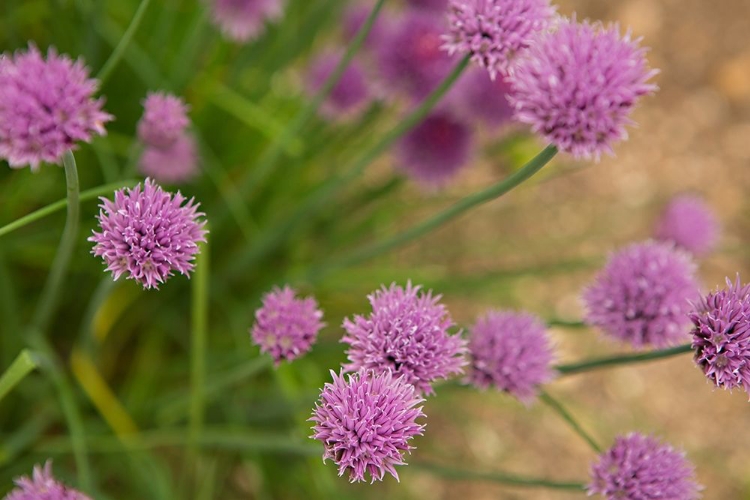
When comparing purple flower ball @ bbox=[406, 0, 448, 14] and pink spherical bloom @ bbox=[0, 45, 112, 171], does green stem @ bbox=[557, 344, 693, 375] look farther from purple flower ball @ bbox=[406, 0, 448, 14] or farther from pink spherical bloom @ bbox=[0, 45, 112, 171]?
purple flower ball @ bbox=[406, 0, 448, 14]

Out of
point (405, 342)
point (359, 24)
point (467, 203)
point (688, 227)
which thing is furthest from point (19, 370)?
point (688, 227)

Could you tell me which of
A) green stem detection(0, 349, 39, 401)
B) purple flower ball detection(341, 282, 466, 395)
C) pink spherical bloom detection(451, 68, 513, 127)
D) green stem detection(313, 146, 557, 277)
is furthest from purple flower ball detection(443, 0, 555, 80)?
green stem detection(0, 349, 39, 401)

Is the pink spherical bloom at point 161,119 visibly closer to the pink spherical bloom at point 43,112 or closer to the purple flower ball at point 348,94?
the pink spherical bloom at point 43,112

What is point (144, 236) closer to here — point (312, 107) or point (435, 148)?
point (312, 107)

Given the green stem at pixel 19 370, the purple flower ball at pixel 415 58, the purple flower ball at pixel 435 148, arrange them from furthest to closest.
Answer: the purple flower ball at pixel 435 148 → the purple flower ball at pixel 415 58 → the green stem at pixel 19 370

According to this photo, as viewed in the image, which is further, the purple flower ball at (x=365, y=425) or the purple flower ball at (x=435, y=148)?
the purple flower ball at (x=435, y=148)

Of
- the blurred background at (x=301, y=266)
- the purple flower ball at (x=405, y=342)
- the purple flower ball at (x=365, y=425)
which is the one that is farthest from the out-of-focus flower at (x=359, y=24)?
the purple flower ball at (x=365, y=425)

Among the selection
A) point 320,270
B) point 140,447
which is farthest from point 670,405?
point 140,447

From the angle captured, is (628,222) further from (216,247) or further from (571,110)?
(571,110)
